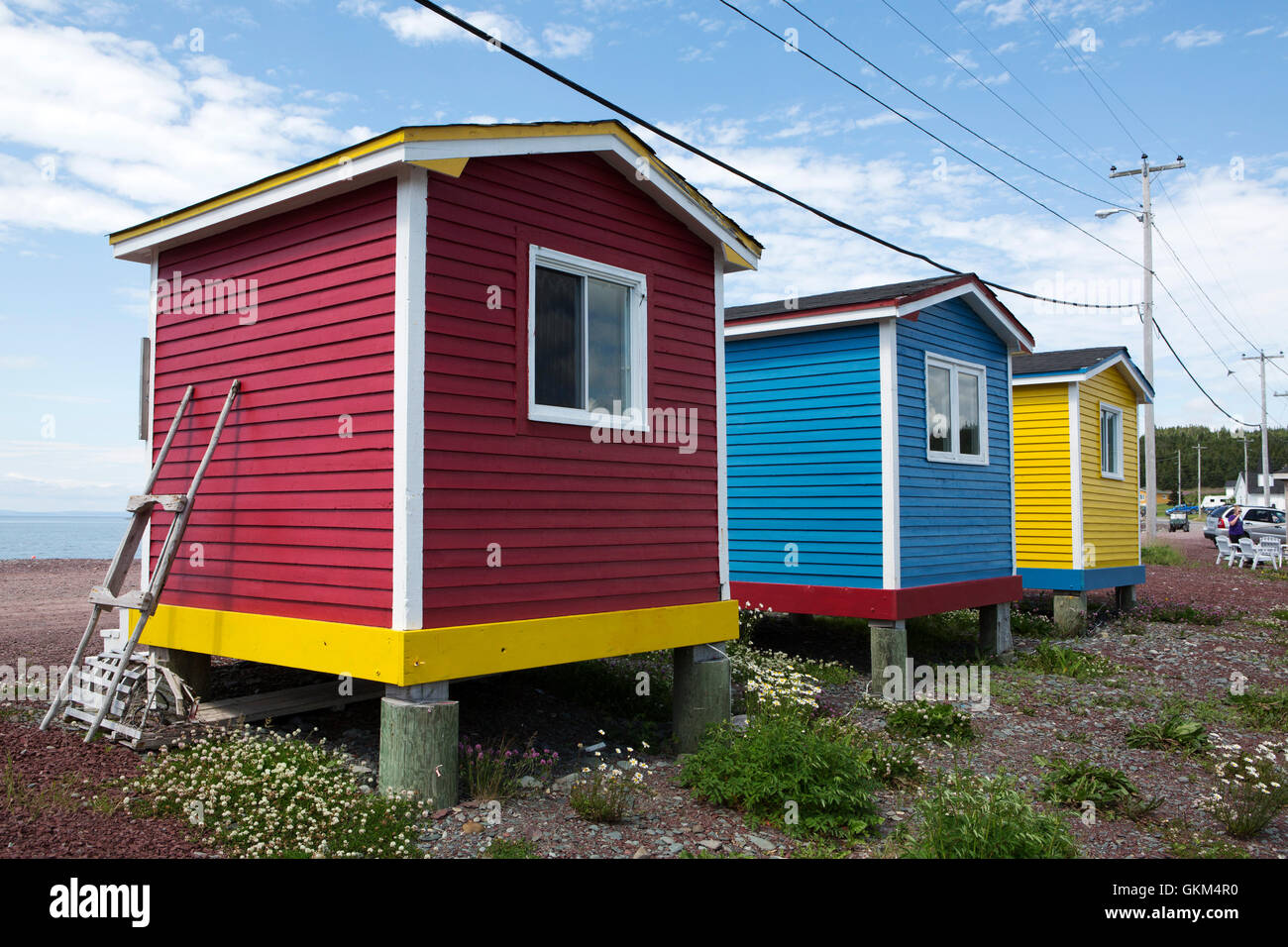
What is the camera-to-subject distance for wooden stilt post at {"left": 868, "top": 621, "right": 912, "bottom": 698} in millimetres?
10633

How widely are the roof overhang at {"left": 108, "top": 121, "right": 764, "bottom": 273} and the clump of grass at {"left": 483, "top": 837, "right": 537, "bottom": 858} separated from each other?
4320 millimetres

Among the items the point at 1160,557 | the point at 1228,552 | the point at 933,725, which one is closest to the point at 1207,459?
the point at 1228,552

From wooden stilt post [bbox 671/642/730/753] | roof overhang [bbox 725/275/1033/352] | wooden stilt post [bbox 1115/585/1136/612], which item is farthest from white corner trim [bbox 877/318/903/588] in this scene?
wooden stilt post [bbox 1115/585/1136/612]

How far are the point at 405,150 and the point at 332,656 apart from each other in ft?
11.2

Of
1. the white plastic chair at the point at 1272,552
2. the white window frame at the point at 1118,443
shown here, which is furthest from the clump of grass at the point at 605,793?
the white plastic chair at the point at 1272,552

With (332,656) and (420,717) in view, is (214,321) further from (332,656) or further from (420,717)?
(420,717)

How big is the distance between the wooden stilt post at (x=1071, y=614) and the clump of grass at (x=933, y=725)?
7.24 meters

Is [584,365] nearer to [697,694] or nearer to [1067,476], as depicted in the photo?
[697,694]

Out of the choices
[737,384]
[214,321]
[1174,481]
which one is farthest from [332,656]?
[1174,481]

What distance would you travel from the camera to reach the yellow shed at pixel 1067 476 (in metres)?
15.5

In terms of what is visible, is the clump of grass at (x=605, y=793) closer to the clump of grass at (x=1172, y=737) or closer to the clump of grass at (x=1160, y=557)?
the clump of grass at (x=1172, y=737)

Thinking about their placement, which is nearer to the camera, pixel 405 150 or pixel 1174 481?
pixel 405 150

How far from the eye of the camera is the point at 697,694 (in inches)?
322
